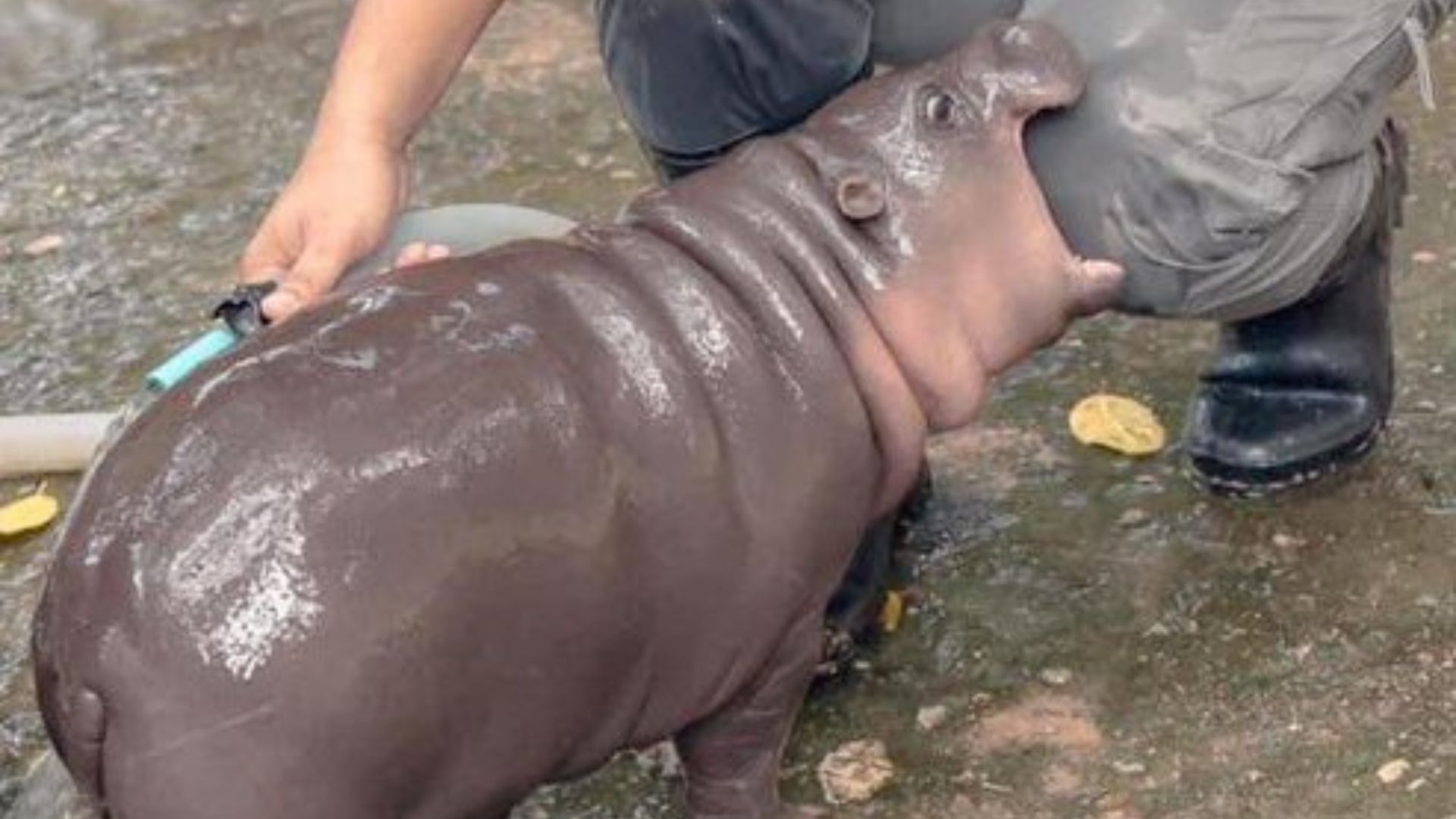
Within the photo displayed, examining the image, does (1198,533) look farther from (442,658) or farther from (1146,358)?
(442,658)

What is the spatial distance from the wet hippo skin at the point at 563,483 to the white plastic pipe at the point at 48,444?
91 cm

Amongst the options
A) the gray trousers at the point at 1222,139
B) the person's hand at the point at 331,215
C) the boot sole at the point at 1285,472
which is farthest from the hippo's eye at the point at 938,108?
the boot sole at the point at 1285,472

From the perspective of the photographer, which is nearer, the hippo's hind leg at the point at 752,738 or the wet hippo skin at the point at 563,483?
the wet hippo skin at the point at 563,483

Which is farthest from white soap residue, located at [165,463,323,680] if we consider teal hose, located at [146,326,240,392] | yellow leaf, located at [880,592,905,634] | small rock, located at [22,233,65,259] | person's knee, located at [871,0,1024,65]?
small rock, located at [22,233,65,259]

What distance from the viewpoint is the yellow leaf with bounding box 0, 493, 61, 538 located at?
106 inches

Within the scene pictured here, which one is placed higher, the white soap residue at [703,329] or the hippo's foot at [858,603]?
the white soap residue at [703,329]

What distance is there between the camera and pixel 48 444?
2752 millimetres

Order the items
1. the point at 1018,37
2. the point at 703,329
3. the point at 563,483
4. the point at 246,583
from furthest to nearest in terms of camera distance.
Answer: the point at 1018,37
the point at 703,329
the point at 563,483
the point at 246,583

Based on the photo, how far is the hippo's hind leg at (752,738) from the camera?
2039 millimetres

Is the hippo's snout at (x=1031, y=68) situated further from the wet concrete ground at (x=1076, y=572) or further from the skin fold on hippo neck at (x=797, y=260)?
the wet concrete ground at (x=1076, y=572)

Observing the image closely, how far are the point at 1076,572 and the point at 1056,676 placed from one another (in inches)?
5.9

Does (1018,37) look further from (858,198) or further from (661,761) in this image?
(661,761)

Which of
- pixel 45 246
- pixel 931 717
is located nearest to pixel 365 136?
pixel 931 717

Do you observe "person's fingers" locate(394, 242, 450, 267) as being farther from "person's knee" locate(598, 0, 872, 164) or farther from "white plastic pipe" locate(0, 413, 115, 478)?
"white plastic pipe" locate(0, 413, 115, 478)
